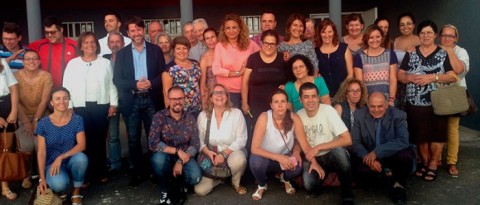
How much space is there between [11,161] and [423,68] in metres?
4.29

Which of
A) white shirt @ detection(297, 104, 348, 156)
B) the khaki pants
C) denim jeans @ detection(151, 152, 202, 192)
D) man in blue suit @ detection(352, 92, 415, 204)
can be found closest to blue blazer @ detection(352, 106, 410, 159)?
man in blue suit @ detection(352, 92, 415, 204)

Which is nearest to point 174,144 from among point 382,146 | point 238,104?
point 238,104

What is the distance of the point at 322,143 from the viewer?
4.25m

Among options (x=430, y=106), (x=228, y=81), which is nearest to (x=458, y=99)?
(x=430, y=106)

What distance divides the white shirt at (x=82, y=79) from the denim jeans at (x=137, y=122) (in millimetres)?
320

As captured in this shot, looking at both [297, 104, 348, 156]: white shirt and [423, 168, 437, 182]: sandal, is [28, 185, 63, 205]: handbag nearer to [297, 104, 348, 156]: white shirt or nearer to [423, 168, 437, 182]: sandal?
[297, 104, 348, 156]: white shirt

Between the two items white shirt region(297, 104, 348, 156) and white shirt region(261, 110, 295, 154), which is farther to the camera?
white shirt region(261, 110, 295, 154)

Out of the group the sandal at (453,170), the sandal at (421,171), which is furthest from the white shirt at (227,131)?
the sandal at (453,170)

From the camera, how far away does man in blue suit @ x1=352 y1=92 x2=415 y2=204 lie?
13.6 feet

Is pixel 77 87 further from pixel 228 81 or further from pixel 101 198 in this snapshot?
pixel 228 81

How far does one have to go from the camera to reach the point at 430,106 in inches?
183

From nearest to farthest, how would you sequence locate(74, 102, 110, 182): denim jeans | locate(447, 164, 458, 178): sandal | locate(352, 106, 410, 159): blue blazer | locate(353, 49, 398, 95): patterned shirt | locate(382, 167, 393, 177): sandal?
locate(382, 167, 393, 177): sandal, locate(352, 106, 410, 159): blue blazer, locate(74, 102, 110, 182): denim jeans, locate(353, 49, 398, 95): patterned shirt, locate(447, 164, 458, 178): sandal

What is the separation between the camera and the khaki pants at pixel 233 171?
170 inches

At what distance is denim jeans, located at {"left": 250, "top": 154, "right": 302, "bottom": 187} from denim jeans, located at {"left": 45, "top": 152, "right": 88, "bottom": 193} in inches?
63.9
